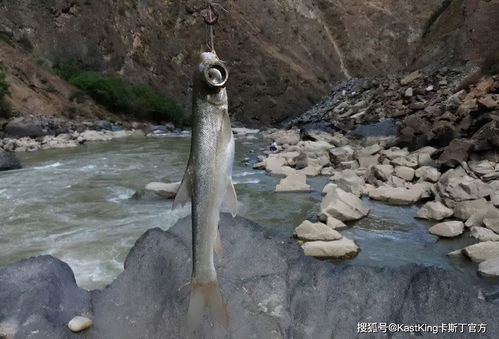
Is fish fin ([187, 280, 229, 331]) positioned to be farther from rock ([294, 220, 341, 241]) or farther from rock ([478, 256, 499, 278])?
rock ([294, 220, 341, 241])

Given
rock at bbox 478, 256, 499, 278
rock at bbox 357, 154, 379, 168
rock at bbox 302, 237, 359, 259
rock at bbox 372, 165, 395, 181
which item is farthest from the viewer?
rock at bbox 357, 154, 379, 168

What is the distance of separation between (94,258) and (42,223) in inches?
102

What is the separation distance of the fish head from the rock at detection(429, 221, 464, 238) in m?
5.75

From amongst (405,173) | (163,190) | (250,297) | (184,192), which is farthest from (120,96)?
(184,192)

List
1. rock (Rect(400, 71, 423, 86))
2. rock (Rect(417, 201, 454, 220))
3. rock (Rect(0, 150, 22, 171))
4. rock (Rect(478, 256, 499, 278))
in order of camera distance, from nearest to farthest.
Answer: rock (Rect(478, 256, 499, 278)), rock (Rect(417, 201, 454, 220)), rock (Rect(0, 150, 22, 171)), rock (Rect(400, 71, 423, 86))

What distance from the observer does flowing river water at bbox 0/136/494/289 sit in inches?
247

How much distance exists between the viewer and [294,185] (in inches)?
411

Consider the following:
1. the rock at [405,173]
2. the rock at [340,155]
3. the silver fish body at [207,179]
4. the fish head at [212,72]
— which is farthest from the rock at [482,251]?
the rock at [340,155]

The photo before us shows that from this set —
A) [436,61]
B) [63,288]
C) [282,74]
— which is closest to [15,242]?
[63,288]

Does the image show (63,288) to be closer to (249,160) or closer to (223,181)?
(223,181)

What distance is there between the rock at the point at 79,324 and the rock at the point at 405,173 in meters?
8.25

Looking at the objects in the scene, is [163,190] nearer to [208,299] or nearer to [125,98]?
[208,299]

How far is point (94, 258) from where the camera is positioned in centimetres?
627

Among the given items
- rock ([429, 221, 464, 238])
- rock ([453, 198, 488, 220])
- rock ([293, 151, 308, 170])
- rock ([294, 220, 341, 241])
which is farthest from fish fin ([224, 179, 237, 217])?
rock ([293, 151, 308, 170])
